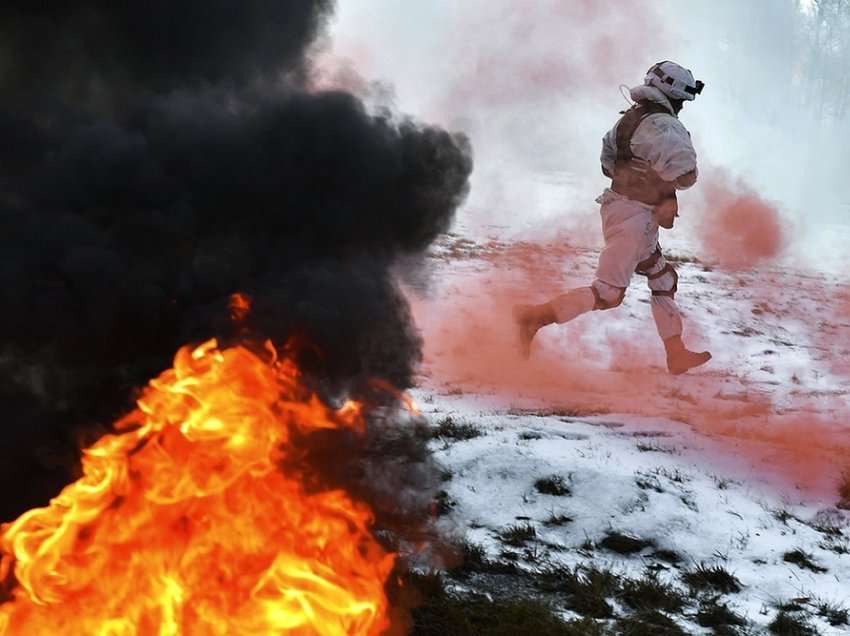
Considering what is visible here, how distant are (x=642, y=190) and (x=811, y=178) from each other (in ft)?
100

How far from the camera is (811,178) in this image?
33.6 m

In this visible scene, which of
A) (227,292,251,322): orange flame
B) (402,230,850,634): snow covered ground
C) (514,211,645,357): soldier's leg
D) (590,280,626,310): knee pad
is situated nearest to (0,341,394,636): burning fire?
(227,292,251,322): orange flame

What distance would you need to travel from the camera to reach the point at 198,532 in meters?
3.20

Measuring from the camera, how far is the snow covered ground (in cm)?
447

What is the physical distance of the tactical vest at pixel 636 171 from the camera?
636 cm

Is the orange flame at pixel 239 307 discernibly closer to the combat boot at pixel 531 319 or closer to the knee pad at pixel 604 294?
the combat boot at pixel 531 319

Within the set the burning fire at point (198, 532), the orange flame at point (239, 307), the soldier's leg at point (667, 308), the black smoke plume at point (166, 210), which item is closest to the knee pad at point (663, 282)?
the soldier's leg at point (667, 308)

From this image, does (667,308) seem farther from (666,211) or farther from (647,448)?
(647,448)

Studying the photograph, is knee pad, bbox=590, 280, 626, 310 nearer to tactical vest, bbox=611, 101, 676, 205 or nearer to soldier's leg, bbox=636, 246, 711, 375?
soldier's leg, bbox=636, 246, 711, 375

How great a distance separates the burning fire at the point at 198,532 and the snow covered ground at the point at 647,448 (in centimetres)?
114

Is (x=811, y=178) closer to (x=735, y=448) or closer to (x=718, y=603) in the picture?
(x=735, y=448)

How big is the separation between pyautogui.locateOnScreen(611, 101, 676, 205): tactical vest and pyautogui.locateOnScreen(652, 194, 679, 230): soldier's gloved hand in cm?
3

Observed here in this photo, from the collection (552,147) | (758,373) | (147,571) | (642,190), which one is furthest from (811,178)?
(147,571)

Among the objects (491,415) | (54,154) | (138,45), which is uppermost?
(138,45)
